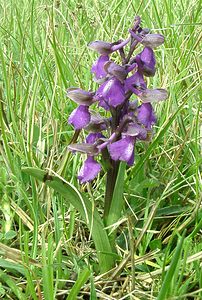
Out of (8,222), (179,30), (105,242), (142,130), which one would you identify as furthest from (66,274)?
(179,30)

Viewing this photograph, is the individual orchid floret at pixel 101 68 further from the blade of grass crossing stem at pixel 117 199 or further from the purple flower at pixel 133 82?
the blade of grass crossing stem at pixel 117 199

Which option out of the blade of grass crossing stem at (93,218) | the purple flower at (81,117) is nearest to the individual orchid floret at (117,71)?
the purple flower at (81,117)

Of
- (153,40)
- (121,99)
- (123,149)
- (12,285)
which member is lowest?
(12,285)

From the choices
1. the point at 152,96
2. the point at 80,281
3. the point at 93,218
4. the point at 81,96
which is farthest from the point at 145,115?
the point at 80,281

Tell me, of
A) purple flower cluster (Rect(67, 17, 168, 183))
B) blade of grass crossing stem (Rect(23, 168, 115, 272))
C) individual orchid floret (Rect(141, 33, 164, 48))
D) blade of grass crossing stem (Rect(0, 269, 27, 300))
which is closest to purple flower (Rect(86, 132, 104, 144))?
purple flower cluster (Rect(67, 17, 168, 183))

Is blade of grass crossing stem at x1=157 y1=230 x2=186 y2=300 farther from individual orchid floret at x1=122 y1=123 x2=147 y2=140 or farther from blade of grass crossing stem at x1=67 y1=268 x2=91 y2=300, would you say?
individual orchid floret at x1=122 y1=123 x2=147 y2=140

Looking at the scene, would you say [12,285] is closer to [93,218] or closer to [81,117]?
[93,218]
